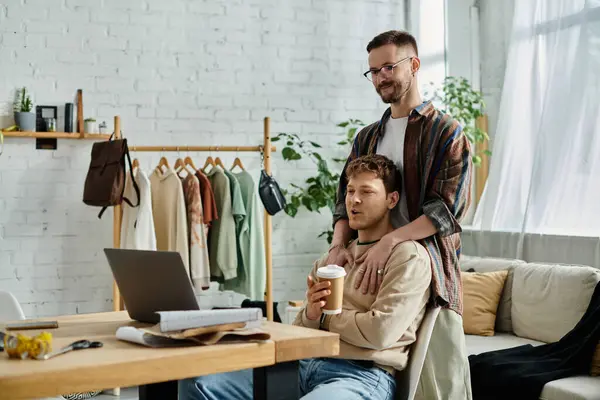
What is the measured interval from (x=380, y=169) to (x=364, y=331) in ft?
1.91

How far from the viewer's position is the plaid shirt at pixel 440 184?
2506 mm

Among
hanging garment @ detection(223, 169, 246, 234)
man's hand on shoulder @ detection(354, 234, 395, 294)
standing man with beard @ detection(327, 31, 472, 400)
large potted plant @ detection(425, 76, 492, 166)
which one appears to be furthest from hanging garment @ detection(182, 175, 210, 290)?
man's hand on shoulder @ detection(354, 234, 395, 294)

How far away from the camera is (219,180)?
4.82 meters

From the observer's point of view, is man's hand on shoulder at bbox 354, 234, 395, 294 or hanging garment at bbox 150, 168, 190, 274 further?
hanging garment at bbox 150, 168, 190, 274

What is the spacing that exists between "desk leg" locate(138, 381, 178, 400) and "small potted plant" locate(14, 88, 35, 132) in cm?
293

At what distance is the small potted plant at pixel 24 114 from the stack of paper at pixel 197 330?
3.30 metres

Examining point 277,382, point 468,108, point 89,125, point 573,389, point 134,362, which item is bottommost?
point 573,389

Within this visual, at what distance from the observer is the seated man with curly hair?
86.6 inches

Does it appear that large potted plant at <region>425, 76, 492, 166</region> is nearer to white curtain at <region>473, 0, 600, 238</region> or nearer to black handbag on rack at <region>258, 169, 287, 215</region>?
white curtain at <region>473, 0, 600, 238</region>

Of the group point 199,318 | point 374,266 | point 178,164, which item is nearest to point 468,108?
point 178,164

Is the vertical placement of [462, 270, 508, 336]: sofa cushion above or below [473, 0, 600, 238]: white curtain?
below

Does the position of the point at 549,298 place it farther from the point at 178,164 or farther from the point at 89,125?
the point at 89,125

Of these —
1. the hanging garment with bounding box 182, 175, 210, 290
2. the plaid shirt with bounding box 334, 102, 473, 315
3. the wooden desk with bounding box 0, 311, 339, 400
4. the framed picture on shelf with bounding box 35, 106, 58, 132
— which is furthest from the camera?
the framed picture on shelf with bounding box 35, 106, 58, 132

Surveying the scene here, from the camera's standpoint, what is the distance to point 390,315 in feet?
7.48
